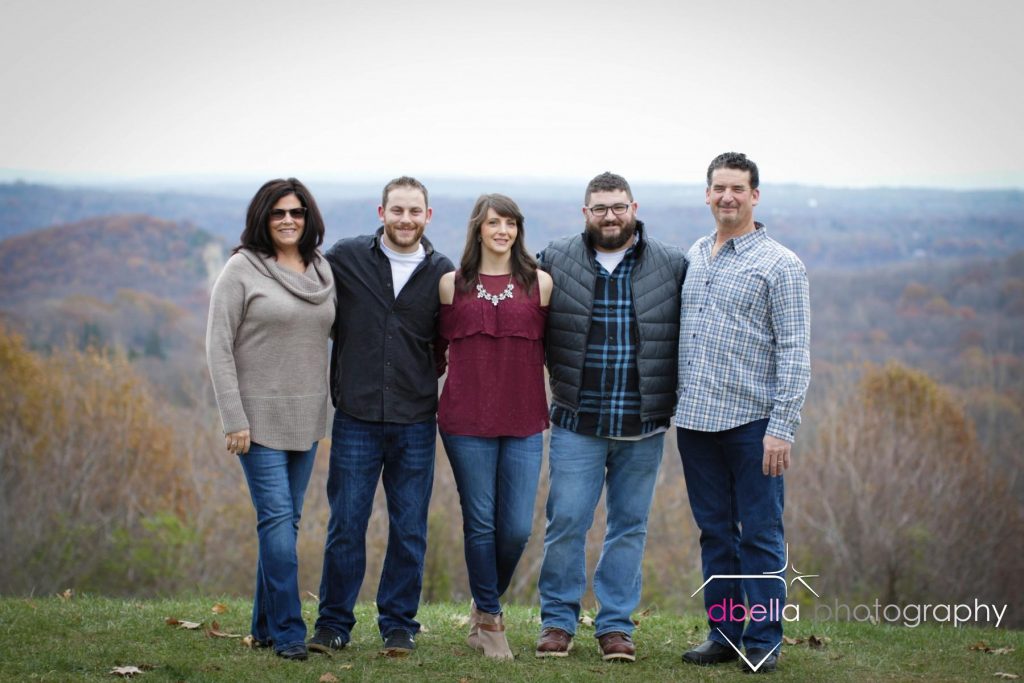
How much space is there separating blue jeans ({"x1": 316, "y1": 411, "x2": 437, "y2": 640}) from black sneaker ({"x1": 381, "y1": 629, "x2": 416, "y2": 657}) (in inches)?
1.2

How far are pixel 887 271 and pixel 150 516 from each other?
30800 mm

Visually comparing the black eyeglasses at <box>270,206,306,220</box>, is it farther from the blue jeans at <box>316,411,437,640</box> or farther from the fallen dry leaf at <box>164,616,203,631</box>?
the fallen dry leaf at <box>164,616,203,631</box>

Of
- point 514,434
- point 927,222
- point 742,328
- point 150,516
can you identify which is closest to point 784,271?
point 742,328

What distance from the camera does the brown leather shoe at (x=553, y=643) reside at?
552 cm

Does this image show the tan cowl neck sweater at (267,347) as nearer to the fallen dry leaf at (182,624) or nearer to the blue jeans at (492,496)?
the blue jeans at (492,496)

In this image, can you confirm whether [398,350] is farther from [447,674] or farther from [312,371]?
[447,674]

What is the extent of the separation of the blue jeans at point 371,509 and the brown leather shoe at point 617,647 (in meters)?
1.02

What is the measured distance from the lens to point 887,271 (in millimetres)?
44531

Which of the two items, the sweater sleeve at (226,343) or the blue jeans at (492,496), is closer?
the sweater sleeve at (226,343)

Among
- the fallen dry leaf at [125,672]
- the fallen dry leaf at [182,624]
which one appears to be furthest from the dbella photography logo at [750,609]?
the fallen dry leaf at [182,624]

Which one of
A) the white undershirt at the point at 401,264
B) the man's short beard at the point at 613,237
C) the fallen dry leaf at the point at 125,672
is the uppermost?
the man's short beard at the point at 613,237

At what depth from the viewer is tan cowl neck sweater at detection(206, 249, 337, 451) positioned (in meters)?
5.18

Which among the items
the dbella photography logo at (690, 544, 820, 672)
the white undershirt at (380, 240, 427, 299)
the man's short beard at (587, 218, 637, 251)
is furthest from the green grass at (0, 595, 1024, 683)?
the man's short beard at (587, 218, 637, 251)

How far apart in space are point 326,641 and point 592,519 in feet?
4.96
